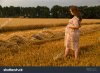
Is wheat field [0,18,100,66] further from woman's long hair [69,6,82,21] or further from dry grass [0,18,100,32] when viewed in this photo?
woman's long hair [69,6,82,21]

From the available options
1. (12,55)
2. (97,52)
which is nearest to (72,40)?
(97,52)

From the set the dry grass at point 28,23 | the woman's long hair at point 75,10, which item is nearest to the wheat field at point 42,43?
the dry grass at point 28,23

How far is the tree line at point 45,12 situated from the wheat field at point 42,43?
0.05m

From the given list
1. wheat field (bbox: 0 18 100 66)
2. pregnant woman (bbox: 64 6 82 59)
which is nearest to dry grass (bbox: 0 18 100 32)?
wheat field (bbox: 0 18 100 66)

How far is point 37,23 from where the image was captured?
478cm

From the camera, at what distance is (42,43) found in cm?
Answer: 464

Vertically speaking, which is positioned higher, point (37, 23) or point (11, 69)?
point (37, 23)

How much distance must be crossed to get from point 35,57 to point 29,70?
25 cm

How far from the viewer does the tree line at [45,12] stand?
4.55m

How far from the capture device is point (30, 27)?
15.8 ft

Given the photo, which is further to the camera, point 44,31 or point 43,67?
point 44,31

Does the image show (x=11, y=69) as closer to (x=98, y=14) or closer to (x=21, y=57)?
(x=21, y=57)

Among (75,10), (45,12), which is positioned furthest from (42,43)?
(75,10)

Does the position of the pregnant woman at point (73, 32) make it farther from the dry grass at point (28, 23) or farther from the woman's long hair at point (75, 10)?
the dry grass at point (28, 23)
